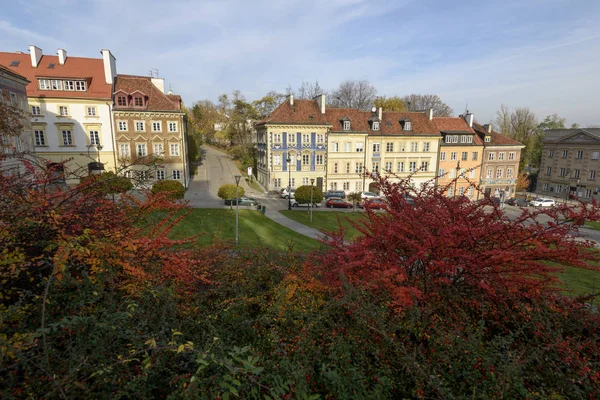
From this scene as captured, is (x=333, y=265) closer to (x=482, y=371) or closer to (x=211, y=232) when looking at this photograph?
(x=482, y=371)

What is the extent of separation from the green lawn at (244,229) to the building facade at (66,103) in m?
16.9

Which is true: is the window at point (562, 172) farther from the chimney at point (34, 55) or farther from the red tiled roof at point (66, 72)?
the chimney at point (34, 55)

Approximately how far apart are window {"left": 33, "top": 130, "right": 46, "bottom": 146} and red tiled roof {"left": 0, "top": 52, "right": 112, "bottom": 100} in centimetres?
357

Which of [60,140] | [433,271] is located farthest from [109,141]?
[433,271]

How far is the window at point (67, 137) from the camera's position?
32875 millimetres

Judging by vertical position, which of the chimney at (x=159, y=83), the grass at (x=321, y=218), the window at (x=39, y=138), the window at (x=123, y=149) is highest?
the chimney at (x=159, y=83)

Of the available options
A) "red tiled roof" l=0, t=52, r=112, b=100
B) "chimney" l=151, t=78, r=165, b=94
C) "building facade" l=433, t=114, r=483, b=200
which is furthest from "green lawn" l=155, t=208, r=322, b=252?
"building facade" l=433, t=114, r=483, b=200

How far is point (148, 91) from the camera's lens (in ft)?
116

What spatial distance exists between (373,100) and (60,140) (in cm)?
5163

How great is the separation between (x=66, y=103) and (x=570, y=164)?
6510cm

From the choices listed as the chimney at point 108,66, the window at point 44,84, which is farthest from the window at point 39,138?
the chimney at point 108,66

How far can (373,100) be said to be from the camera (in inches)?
2532

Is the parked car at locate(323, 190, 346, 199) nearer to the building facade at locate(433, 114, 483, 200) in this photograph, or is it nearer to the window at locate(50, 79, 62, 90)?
the building facade at locate(433, 114, 483, 200)

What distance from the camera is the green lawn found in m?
19.1
